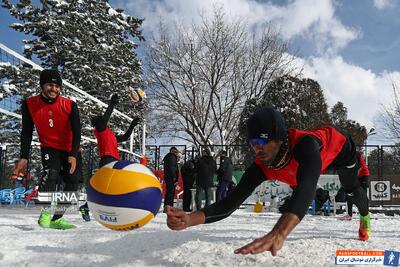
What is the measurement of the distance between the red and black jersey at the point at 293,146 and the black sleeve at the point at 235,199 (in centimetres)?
8

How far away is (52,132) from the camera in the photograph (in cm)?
585

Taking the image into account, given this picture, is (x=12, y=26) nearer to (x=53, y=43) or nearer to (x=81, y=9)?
(x=53, y=43)

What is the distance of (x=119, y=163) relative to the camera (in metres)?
4.08

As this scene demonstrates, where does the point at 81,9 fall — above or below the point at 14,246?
above

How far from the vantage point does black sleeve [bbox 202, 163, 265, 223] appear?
328 cm

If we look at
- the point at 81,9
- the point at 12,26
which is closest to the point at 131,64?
the point at 81,9

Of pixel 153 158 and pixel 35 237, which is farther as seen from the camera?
pixel 153 158

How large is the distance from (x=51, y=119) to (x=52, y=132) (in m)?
0.19

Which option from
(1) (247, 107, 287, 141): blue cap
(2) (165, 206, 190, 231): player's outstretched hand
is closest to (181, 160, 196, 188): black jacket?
(2) (165, 206, 190, 231): player's outstretched hand

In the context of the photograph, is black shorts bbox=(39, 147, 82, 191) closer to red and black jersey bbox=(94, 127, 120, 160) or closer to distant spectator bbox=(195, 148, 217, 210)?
red and black jersey bbox=(94, 127, 120, 160)

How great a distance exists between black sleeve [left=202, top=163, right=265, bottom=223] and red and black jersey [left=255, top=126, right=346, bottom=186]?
0.26 feet

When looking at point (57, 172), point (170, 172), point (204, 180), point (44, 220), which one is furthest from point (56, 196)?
point (204, 180)

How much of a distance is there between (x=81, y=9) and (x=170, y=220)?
32.9 meters

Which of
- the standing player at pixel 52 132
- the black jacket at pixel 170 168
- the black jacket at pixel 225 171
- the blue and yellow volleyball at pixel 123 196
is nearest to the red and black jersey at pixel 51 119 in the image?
the standing player at pixel 52 132
